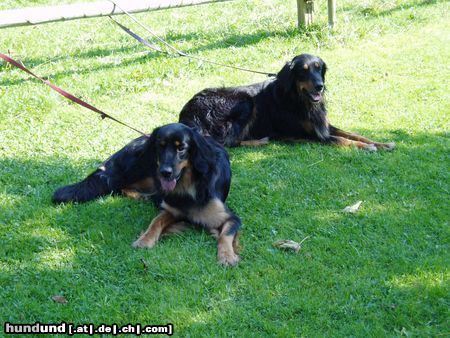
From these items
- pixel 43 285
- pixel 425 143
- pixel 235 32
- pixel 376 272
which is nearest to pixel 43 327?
pixel 43 285

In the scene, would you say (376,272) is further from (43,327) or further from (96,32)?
(96,32)

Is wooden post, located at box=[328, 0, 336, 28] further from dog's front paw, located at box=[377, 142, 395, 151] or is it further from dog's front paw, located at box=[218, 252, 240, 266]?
dog's front paw, located at box=[218, 252, 240, 266]

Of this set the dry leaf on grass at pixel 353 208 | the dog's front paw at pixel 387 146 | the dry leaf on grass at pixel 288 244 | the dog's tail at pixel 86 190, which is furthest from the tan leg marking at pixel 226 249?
the dog's front paw at pixel 387 146

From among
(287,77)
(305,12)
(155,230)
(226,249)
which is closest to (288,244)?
(226,249)

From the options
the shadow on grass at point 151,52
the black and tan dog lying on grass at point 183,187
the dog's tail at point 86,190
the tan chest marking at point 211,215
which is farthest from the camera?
the shadow on grass at point 151,52

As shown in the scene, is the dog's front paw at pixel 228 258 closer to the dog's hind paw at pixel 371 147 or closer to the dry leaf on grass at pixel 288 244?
the dry leaf on grass at pixel 288 244

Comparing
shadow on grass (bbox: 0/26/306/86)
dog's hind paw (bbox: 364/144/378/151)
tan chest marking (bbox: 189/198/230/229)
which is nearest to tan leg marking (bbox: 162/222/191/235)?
tan chest marking (bbox: 189/198/230/229)

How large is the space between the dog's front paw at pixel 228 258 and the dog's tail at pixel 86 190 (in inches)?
Answer: 63.3

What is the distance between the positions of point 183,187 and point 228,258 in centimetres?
83

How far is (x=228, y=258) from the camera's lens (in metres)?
4.52

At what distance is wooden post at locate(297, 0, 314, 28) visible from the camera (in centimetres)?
1020

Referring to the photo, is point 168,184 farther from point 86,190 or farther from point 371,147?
point 371,147

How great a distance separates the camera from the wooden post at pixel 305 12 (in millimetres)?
10203

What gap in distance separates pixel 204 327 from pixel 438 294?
1.65m
